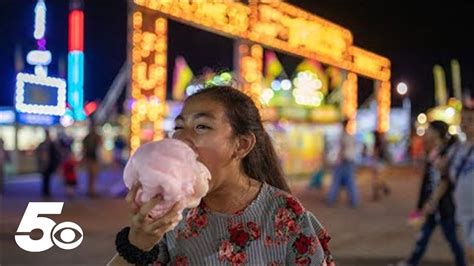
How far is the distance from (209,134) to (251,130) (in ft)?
0.68

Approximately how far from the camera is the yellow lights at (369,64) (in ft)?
70.0

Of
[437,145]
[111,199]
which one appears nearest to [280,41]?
[111,199]

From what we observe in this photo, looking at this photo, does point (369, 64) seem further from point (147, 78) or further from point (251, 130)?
point (251, 130)

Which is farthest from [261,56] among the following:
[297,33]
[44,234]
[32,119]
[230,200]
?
[230,200]

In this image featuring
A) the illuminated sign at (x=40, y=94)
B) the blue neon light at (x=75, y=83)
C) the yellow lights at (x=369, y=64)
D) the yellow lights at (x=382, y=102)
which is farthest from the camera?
the yellow lights at (x=382, y=102)

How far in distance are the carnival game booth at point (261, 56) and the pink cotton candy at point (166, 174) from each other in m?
0.67

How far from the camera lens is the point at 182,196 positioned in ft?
4.83

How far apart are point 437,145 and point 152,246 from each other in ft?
16.2

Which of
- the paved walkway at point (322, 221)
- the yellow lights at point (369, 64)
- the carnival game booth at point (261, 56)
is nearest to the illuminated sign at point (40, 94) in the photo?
the carnival game booth at point (261, 56)

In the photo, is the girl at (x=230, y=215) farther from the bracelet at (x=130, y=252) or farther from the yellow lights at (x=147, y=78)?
the yellow lights at (x=147, y=78)

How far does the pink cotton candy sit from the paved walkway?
530cm

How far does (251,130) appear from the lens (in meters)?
1.95

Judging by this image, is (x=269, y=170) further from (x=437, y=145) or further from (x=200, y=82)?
(x=437, y=145)

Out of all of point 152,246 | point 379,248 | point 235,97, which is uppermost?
point 235,97
